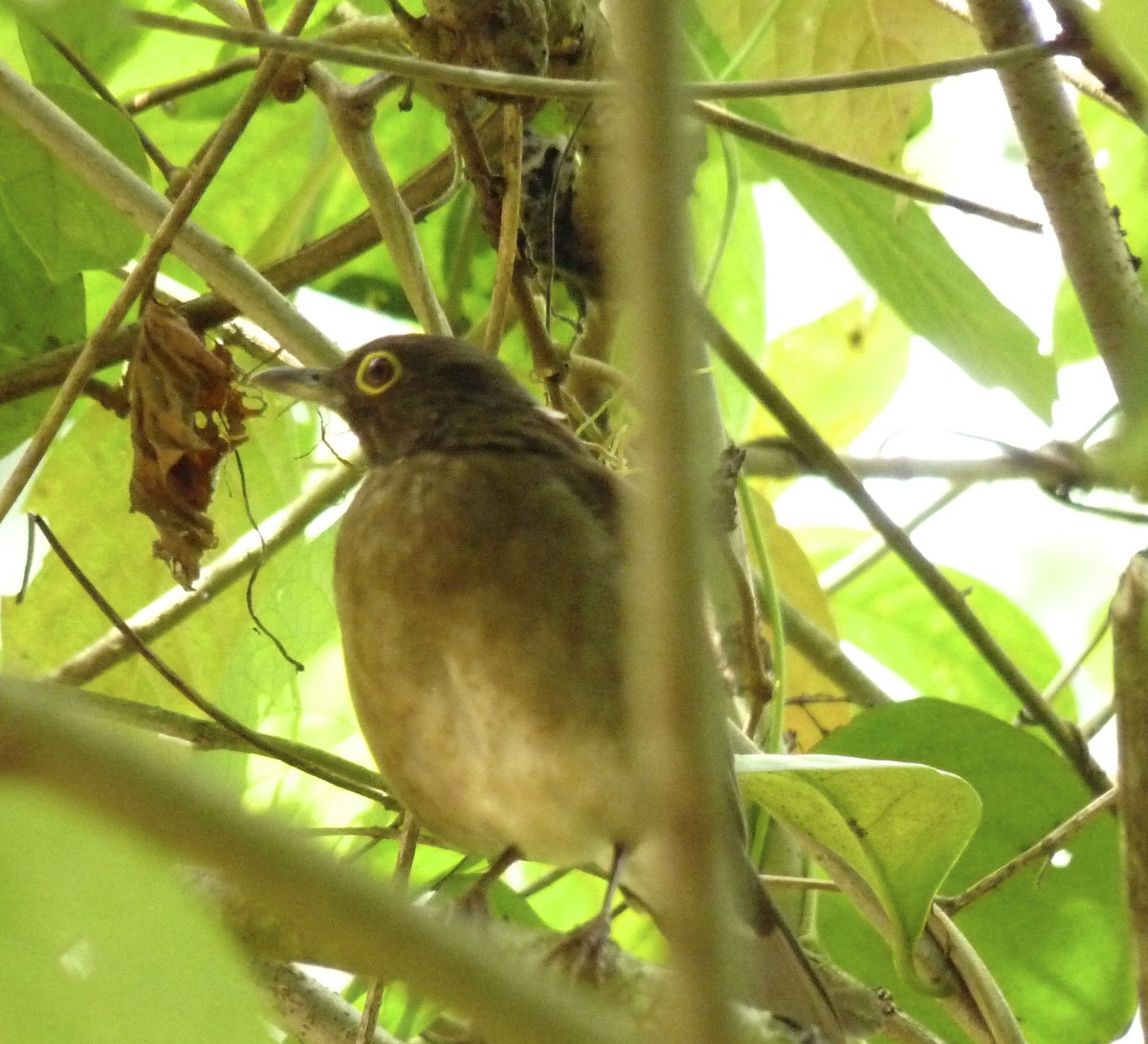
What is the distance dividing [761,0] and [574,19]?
2.57 feet

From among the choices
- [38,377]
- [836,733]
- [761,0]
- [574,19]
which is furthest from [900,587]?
[38,377]

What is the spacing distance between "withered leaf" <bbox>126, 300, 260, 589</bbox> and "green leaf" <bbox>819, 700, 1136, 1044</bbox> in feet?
4.75

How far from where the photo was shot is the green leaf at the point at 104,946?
74 cm

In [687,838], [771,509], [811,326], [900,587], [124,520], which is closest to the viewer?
[687,838]

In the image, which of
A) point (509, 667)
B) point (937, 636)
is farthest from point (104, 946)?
point (937, 636)

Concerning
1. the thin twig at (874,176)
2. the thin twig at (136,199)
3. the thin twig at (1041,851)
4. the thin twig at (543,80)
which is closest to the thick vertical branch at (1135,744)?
the thin twig at (543,80)

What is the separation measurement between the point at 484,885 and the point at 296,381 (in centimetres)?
124

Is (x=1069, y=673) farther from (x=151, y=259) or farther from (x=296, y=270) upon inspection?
(x=151, y=259)

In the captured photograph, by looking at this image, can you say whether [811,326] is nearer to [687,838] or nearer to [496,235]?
[496,235]

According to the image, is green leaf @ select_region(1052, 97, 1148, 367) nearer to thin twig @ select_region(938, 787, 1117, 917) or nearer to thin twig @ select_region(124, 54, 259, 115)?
thin twig @ select_region(938, 787, 1117, 917)

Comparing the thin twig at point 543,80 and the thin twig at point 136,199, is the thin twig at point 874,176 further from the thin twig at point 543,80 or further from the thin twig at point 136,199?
the thin twig at point 136,199

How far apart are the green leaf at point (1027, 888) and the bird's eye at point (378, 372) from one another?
1.36 metres

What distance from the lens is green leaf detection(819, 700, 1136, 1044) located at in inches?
133

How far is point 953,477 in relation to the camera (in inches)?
155
